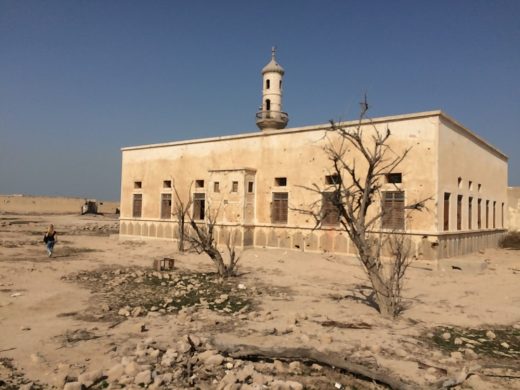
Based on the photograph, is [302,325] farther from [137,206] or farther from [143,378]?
[137,206]

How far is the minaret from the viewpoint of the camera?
22891mm

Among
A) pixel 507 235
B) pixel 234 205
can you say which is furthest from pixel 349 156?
pixel 507 235

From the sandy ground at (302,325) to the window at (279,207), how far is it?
4.87 m

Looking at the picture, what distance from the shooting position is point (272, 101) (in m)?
23.1

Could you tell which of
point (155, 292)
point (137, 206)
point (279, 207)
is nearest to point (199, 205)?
point (279, 207)

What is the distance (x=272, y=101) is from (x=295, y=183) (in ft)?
24.4

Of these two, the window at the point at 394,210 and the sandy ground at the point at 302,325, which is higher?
the window at the point at 394,210

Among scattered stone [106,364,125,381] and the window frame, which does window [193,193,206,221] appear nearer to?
the window frame

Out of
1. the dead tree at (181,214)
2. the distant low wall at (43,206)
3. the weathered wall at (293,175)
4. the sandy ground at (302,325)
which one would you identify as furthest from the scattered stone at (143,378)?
the distant low wall at (43,206)

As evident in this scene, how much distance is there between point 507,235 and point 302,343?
22737 millimetres

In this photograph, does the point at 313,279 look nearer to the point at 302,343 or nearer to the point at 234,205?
the point at 302,343

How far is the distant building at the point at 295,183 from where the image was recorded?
47.0ft

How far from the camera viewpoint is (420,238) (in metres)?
14.1

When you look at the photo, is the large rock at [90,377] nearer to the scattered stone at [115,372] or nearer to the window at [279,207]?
the scattered stone at [115,372]
